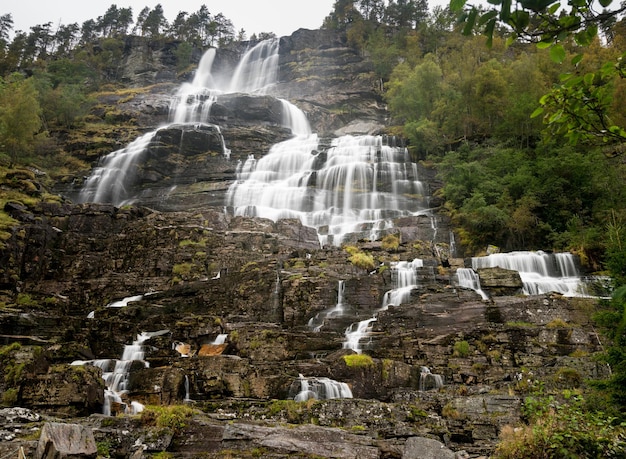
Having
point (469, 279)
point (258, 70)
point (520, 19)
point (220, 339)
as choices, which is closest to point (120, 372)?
point (220, 339)

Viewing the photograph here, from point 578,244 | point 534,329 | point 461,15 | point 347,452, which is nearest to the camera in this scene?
point 461,15

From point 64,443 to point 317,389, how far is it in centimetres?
740

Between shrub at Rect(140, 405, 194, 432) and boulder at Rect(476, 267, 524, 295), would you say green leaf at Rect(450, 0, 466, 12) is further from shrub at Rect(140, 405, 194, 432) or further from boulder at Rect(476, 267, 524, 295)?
boulder at Rect(476, 267, 524, 295)

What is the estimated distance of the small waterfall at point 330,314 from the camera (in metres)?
19.0

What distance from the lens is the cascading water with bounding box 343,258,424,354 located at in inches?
646

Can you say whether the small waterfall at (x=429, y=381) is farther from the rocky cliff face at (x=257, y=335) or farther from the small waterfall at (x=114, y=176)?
the small waterfall at (x=114, y=176)

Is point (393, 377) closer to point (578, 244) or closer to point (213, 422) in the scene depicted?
point (213, 422)

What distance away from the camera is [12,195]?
99.6 ft

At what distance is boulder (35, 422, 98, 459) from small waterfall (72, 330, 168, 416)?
17.8ft

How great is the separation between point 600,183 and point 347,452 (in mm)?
23615

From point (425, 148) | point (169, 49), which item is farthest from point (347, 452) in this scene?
point (169, 49)

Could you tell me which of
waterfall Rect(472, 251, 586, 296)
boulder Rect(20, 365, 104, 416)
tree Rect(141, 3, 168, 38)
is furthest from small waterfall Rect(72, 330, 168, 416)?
tree Rect(141, 3, 168, 38)

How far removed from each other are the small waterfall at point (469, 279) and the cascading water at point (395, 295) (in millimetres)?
1930

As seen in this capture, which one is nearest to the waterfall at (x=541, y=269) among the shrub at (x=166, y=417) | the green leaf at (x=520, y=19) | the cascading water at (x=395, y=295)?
the cascading water at (x=395, y=295)
